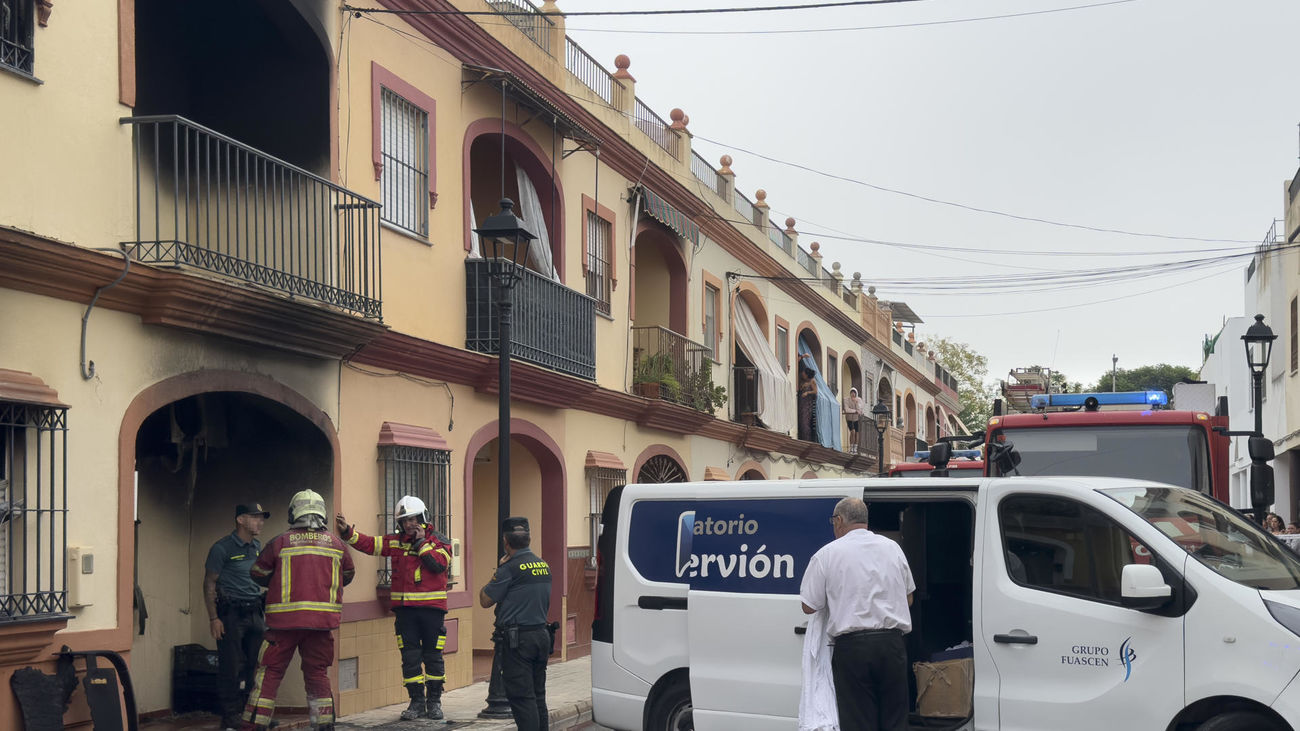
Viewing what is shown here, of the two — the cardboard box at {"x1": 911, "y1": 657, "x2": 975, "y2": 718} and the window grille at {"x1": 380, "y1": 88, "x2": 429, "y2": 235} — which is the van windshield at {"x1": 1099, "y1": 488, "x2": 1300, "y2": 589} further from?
the window grille at {"x1": 380, "y1": 88, "x2": 429, "y2": 235}

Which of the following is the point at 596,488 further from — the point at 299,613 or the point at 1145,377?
the point at 1145,377

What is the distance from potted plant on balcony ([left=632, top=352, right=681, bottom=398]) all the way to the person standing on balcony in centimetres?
1594

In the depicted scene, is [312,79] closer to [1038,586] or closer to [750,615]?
[750,615]

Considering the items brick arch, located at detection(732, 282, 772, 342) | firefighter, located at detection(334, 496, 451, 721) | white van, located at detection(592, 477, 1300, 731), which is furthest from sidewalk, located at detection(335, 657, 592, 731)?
brick arch, located at detection(732, 282, 772, 342)

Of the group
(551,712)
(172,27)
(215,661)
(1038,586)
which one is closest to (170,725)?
(215,661)

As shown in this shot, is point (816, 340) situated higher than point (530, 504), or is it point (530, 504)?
point (816, 340)

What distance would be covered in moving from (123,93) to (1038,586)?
729 cm

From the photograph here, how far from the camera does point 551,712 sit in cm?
1303

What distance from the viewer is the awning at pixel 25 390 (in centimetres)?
892

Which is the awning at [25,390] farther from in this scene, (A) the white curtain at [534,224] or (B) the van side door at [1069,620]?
(A) the white curtain at [534,224]

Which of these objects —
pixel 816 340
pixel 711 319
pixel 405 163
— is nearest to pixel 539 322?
pixel 405 163

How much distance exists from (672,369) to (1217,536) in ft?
47.5

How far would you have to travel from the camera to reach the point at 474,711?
13.1 metres

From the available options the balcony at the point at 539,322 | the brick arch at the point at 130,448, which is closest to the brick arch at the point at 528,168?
the balcony at the point at 539,322
